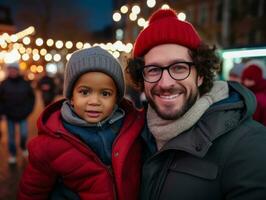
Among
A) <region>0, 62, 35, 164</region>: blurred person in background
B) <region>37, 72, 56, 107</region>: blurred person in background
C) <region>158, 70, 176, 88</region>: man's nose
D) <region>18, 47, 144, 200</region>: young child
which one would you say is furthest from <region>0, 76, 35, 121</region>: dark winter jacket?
<region>158, 70, 176, 88</region>: man's nose

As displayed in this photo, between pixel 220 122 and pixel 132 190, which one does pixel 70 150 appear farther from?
pixel 220 122

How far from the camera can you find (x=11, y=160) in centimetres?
703

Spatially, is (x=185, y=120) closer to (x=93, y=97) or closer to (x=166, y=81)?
(x=166, y=81)

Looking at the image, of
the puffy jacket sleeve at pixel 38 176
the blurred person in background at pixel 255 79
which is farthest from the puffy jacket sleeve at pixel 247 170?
the blurred person in background at pixel 255 79

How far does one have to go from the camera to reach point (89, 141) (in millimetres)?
2244

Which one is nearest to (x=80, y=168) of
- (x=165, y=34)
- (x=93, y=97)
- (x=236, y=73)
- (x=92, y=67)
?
(x=93, y=97)

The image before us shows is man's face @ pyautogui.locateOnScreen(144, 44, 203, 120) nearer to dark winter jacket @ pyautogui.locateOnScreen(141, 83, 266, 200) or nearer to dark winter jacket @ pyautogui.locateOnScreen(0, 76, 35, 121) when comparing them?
dark winter jacket @ pyautogui.locateOnScreen(141, 83, 266, 200)

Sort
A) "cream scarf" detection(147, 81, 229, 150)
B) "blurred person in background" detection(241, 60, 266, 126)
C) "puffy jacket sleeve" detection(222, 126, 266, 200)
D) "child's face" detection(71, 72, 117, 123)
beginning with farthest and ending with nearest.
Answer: "blurred person in background" detection(241, 60, 266, 126) < "child's face" detection(71, 72, 117, 123) < "cream scarf" detection(147, 81, 229, 150) < "puffy jacket sleeve" detection(222, 126, 266, 200)

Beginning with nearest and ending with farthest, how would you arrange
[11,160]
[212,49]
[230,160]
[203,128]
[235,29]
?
[230,160], [203,128], [212,49], [11,160], [235,29]

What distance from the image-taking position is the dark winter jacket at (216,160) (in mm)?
1677

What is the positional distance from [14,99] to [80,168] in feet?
17.9

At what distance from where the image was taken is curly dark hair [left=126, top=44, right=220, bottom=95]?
2.12 meters

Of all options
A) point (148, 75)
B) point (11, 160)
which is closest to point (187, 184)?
point (148, 75)

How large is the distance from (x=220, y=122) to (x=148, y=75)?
1.60ft
